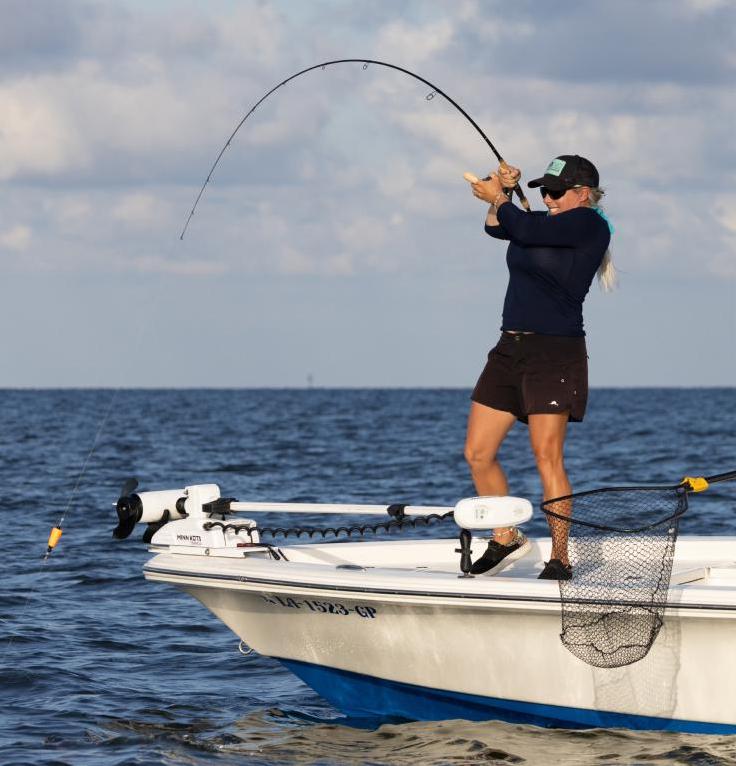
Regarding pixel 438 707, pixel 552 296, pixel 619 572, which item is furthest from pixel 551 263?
pixel 438 707

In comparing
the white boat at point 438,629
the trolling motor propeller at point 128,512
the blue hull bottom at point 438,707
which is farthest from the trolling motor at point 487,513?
the trolling motor propeller at point 128,512

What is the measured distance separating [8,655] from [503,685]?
131 inches

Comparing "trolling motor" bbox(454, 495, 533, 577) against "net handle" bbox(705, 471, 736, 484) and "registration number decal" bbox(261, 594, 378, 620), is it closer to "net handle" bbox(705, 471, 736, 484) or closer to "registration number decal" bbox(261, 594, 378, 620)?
"registration number decal" bbox(261, 594, 378, 620)

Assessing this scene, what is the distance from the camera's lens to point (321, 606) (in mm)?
6363

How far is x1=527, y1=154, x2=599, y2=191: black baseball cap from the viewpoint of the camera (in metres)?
6.03

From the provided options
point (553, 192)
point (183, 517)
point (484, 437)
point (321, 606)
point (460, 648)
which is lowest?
point (460, 648)

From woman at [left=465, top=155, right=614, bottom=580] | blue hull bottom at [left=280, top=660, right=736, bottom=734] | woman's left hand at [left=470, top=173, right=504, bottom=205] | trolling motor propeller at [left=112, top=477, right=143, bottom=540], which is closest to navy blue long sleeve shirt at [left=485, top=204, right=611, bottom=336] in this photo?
woman at [left=465, top=155, right=614, bottom=580]

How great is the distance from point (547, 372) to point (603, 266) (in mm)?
529

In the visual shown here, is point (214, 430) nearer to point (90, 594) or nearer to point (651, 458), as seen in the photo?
point (651, 458)

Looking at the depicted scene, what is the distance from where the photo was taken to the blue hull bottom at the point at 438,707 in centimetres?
596

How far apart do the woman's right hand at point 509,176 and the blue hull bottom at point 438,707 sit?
219 centimetres

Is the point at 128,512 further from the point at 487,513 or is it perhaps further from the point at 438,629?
the point at 487,513

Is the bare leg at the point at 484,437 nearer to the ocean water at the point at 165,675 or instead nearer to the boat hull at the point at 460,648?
the boat hull at the point at 460,648

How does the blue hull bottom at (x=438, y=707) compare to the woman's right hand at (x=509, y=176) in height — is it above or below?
below
